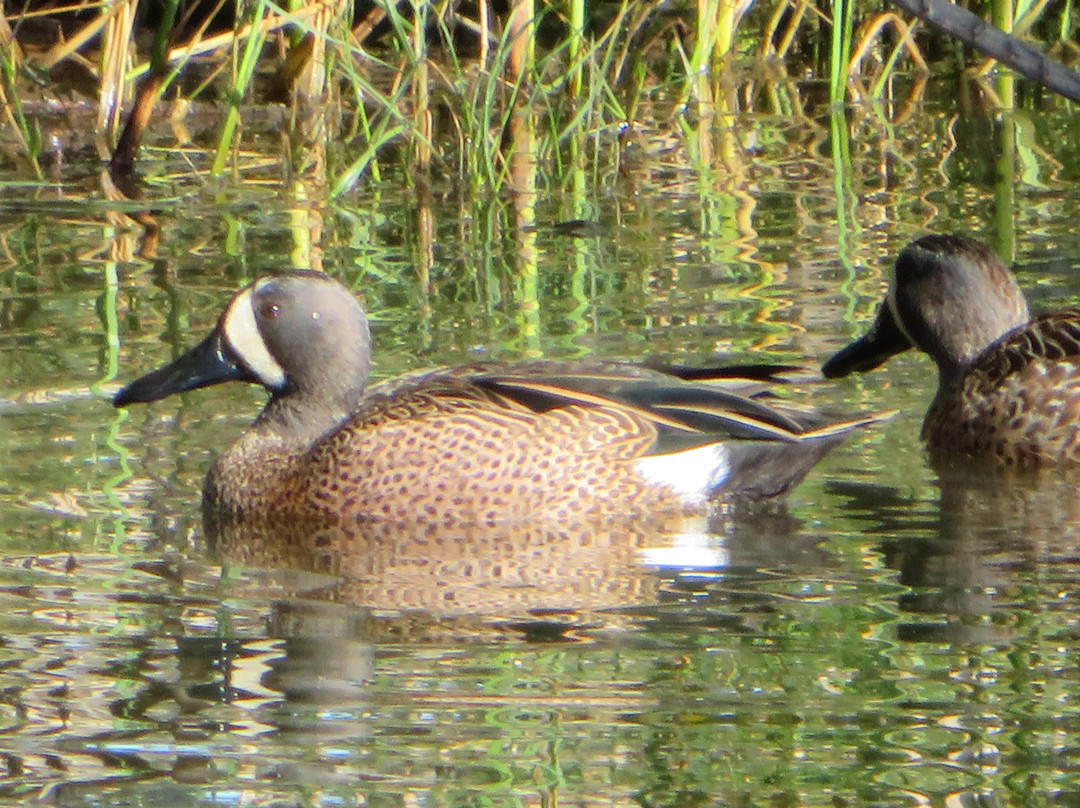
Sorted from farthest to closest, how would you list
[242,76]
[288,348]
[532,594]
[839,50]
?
[839,50]
[242,76]
[288,348]
[532,594]

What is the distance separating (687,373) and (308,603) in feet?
5.06

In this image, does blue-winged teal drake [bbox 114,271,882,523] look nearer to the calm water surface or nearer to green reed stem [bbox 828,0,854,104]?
the calm water surface

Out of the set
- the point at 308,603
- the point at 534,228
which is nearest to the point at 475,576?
the point at 308,603

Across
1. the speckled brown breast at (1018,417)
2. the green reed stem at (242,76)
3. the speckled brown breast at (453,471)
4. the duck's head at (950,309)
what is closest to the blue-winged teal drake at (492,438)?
the speckled brown breast at (453,471)

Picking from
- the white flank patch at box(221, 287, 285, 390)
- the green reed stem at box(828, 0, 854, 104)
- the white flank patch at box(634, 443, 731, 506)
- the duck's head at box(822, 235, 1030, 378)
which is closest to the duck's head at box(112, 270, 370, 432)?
the white flank patch at box(221, 287, 285, 390)

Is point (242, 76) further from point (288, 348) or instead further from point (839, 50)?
point (839, 50)

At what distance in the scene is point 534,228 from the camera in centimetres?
859

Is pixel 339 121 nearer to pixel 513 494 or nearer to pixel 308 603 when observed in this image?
pixel 513 494

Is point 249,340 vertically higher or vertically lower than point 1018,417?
higher

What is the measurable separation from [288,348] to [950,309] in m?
2.09

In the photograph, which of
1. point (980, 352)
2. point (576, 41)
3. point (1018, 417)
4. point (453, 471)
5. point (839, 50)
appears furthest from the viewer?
point (839, 50)

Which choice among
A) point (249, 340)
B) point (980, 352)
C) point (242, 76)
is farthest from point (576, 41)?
point (249, 340)

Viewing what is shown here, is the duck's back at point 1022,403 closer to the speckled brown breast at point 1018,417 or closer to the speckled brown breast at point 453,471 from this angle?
the speckled brown breast at point 1018,417

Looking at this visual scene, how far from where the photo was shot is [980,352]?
6582 millimetres
